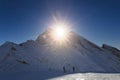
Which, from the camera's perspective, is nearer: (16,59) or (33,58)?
(16,59)

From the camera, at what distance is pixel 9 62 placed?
382 ft

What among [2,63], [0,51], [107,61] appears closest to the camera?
[2,63]

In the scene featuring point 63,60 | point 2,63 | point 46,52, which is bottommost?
point 2,63

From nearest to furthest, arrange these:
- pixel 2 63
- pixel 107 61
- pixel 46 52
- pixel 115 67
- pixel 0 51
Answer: pixel 2 63 < pixel 0 51 < pixel 46 52 < pixel 115 67 < pixel 107 61

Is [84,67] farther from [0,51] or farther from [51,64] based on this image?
[0,51]

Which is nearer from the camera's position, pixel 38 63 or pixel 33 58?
pixel 38 63

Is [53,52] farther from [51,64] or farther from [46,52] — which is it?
[51,64]

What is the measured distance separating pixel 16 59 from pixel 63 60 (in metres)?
38.0

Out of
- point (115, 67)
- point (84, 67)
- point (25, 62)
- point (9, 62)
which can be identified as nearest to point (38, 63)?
point (25, 62)

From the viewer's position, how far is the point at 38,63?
4798 inches

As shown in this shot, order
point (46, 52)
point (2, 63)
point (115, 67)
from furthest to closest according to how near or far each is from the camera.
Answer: point (115, 67), point (46, 52), point (2, 63)

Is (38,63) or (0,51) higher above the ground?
(0,51)

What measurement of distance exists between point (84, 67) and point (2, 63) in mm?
58772

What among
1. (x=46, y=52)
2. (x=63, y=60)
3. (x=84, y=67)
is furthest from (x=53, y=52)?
(x=84, y=67)
